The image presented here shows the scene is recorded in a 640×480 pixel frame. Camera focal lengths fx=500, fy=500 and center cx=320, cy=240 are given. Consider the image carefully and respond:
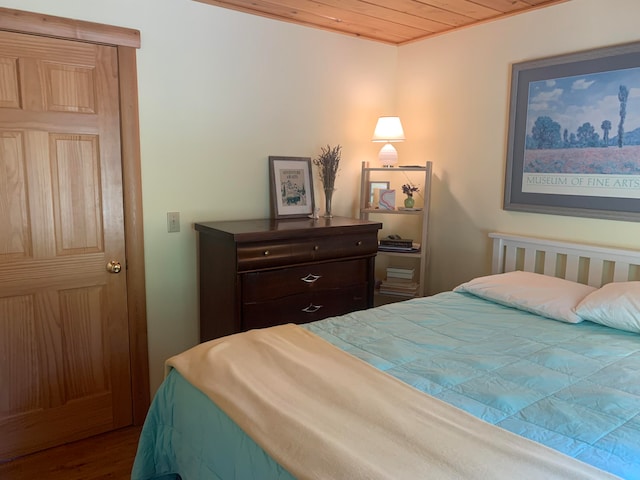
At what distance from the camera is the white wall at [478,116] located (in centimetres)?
261

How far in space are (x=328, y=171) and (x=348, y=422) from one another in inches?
85.7

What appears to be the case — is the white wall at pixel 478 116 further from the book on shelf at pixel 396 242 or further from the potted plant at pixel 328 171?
the potted plant at pixel 328 171

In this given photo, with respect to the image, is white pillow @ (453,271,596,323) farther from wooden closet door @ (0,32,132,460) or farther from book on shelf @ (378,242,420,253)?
wooden closet door @ (0,32,132,460)

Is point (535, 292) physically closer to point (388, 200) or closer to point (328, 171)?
point (388, 200)

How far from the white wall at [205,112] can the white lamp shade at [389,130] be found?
0.29 meters

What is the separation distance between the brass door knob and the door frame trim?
0.16 ft

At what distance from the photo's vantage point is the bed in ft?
3.77

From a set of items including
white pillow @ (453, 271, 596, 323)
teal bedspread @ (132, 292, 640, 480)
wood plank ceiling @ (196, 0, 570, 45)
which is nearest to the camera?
teal bedspread @ (132, 292, 640, 480)

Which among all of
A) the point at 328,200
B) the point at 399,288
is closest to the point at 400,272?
the point at 399,288

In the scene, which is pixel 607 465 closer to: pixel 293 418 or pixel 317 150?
pixel 293 418

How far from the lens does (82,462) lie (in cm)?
244

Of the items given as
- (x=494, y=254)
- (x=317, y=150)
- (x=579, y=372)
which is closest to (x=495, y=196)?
(x=494, y=254)

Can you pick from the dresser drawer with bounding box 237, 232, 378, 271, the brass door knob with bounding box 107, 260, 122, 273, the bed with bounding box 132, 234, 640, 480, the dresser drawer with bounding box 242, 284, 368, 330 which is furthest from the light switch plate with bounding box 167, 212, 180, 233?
the bed with bounding box 132, 234, 640, 480

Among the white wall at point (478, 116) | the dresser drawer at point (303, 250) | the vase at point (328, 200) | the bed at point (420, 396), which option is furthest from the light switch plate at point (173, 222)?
the white wall at point (478, 116)
